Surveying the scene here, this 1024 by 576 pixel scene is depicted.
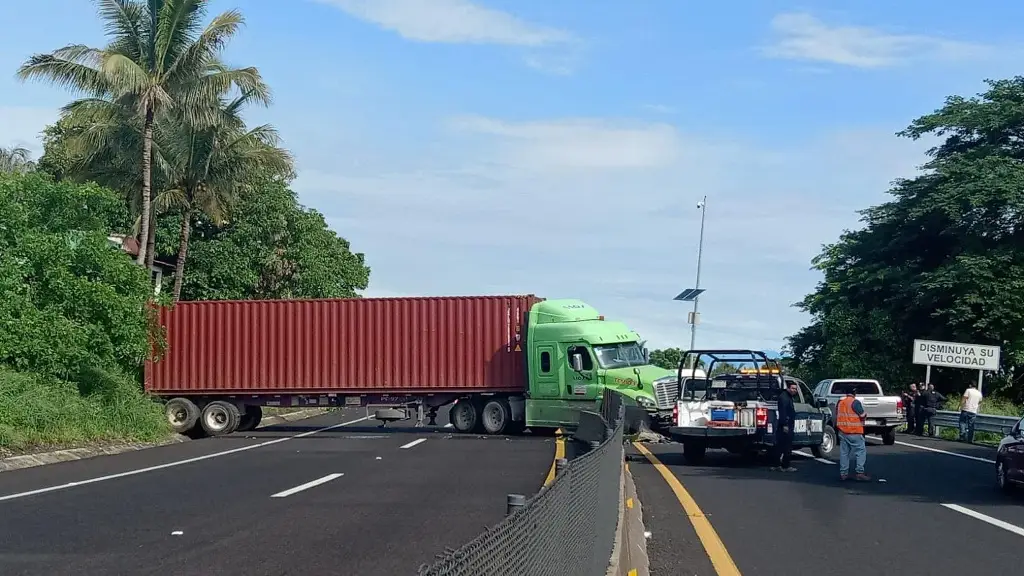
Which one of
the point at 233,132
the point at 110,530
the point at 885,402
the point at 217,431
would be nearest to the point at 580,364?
the point at 885,402

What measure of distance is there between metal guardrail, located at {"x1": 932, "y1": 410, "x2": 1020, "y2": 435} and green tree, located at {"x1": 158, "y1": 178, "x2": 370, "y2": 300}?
2384 centimetres

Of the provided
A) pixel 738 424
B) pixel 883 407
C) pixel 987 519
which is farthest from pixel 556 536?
pixel 883 407

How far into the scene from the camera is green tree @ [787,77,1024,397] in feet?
128

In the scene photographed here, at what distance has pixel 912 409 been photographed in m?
33.6

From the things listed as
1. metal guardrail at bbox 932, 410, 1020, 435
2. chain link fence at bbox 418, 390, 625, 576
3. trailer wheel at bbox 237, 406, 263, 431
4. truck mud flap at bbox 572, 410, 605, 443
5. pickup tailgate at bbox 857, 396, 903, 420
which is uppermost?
chain link fence at bbox 418, 390, 625, 576

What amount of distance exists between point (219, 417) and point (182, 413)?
99cm

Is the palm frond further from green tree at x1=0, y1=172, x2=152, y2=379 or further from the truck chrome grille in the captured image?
the truck chrome grille

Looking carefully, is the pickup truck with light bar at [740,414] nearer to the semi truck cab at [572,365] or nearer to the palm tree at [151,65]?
the semi truck cab at [572,365]

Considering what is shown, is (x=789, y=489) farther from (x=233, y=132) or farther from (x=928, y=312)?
(x=928, y=312)

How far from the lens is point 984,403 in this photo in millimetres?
36656

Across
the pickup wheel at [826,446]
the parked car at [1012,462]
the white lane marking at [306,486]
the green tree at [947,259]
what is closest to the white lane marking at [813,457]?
the pickup wheel at [826,446]

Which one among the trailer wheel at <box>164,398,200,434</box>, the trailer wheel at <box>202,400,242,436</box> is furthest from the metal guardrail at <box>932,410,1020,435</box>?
the trailer wheel at <box>164,398,200,434</box>

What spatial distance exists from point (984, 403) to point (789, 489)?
24.4 meters

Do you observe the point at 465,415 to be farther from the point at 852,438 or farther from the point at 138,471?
the point at 852,438
